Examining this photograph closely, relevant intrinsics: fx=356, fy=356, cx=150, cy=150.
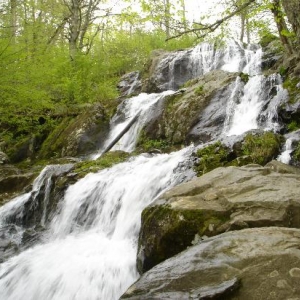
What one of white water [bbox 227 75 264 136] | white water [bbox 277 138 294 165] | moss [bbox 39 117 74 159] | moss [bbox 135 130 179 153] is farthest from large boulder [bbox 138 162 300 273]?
moss [bbox 39 117 74 159]

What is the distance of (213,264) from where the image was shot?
2.59m

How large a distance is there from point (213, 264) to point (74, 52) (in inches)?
497

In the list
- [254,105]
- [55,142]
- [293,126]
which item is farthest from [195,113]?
[55,142]

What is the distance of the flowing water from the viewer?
15.2ft

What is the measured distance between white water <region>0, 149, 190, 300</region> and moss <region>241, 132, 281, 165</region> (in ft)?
4.08

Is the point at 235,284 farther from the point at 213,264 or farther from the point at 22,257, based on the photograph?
the point at 22,257

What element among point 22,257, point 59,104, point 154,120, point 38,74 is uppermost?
point 38,74

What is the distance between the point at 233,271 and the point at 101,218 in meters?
4.14

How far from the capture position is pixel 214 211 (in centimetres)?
386

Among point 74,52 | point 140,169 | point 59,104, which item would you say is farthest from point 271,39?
point 140,169

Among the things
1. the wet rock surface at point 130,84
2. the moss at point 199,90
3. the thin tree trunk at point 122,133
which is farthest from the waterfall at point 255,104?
the wet rock surface at point 130,84

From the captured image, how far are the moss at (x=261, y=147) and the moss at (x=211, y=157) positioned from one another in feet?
1.10

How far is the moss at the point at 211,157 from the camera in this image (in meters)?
6.10

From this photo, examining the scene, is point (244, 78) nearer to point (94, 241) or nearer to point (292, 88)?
point (292, 88)
